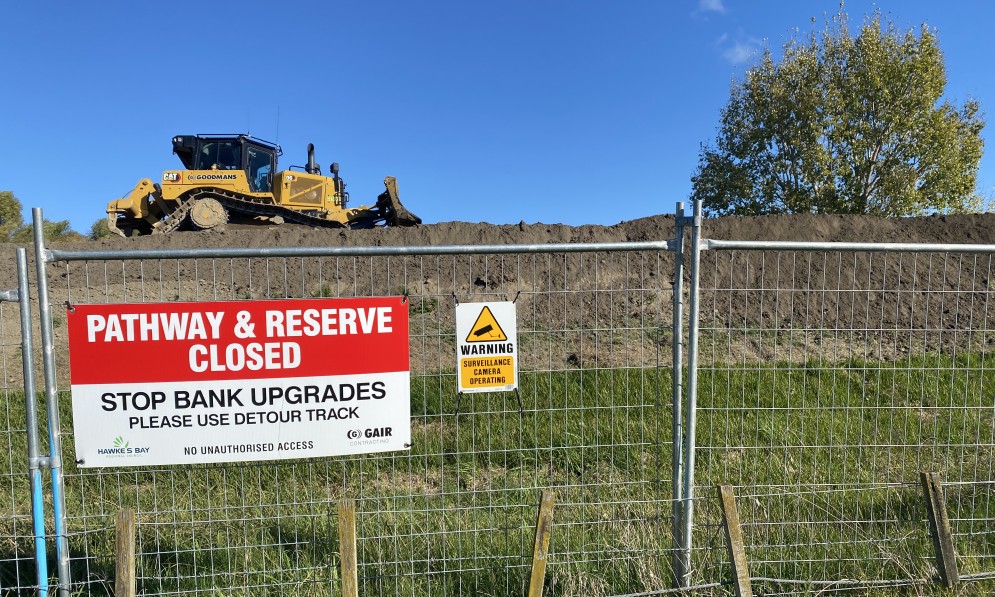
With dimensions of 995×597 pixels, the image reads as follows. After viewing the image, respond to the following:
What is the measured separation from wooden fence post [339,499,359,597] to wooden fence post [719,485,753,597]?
5.68 ft

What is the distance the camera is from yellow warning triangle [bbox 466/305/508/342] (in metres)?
3.08

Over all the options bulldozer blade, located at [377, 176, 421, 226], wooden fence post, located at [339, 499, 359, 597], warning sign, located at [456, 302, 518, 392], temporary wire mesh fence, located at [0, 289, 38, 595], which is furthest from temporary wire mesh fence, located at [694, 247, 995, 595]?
bulldozer blade, located at [377, 176, 421, 226]

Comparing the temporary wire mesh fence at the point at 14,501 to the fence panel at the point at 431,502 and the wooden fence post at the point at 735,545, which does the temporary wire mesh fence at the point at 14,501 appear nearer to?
the fence panel at the point at 431,502

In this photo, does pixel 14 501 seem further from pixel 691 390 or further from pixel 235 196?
Answer: pixel 235 196

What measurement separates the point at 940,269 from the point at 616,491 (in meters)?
11.6

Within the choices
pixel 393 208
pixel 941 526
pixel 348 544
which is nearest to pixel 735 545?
pixel 941 526

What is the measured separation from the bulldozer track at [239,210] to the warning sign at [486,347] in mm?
17175

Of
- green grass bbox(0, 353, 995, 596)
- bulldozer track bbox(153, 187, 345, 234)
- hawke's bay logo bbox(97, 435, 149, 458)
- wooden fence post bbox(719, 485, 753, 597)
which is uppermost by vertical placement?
bulldozer track bbox(153, 187, 345, 234)

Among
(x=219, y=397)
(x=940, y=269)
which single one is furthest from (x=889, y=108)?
(x=219, y=397)

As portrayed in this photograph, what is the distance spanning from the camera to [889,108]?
819 inches

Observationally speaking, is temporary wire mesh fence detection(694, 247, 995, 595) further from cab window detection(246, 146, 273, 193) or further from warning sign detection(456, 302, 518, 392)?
cab window detection(246, 146, 273, 193)

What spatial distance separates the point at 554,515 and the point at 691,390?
1474mm

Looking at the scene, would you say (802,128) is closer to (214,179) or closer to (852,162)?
(852,162)

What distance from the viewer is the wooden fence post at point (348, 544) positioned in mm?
2611
